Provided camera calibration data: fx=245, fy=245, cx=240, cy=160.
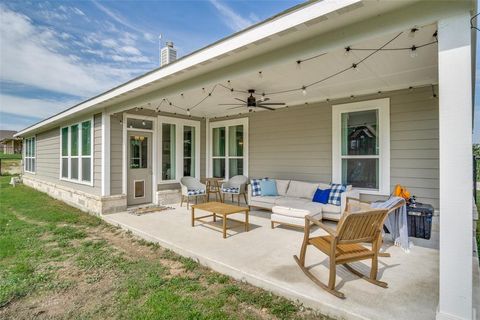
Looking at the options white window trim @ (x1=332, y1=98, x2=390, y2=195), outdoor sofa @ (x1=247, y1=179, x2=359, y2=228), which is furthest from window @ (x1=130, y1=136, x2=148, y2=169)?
white window trim @ (x1=332, y1=98, x2=390, y2=195)

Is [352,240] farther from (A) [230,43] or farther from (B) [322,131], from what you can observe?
(B) [322,131]

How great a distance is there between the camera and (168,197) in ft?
22.9

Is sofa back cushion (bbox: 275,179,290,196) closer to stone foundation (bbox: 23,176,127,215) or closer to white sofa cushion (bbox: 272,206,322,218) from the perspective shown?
white sofa cushion (bbox: 272,206,322,218)

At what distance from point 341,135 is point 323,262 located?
10.4 ft

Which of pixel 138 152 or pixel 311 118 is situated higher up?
pixel 311 118

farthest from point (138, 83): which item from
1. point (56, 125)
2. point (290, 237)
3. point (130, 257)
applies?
point (56, 125)

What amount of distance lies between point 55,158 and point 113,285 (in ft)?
27.8

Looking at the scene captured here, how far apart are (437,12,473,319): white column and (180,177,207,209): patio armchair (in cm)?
541

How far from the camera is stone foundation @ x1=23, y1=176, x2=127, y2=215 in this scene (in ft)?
19.3

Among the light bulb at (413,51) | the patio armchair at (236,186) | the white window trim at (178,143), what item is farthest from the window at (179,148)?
the light bulb at (413,51)

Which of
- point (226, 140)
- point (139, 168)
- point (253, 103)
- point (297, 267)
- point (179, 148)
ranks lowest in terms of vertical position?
point (297, 267)

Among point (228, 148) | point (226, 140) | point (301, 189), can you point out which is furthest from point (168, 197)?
point (301, 189)

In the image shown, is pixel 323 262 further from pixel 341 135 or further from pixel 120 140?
pixel 120 140

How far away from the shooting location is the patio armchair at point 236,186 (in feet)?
22.1
